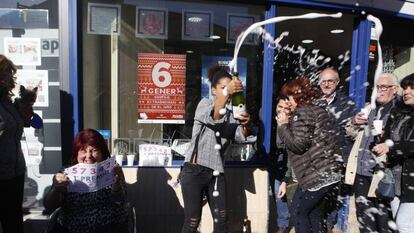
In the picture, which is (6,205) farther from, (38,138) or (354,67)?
(354,67)

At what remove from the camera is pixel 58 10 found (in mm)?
3744

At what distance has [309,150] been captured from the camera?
3.10m

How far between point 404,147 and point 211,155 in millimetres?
1537

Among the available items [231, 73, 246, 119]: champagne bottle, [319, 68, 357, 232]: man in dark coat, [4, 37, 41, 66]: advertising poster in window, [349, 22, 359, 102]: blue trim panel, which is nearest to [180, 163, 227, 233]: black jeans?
[231, 73, 246, 119]: champagne bottle

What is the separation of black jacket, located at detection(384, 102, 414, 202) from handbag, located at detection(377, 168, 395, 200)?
63 mm

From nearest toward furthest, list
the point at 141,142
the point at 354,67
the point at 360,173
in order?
the point at 360,173 < the point at 141,142 < the point at 354,67

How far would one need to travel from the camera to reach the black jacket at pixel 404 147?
2.94 metres

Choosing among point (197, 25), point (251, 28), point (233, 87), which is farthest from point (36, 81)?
point (251, 28)

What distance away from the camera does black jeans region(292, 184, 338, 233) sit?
316cm

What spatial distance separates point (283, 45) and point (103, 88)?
2.34m

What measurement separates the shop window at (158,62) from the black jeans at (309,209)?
1.11 meters

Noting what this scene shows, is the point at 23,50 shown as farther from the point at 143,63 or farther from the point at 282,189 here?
the point at 282,189

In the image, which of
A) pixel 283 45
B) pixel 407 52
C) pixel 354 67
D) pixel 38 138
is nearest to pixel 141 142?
pixel 38 138

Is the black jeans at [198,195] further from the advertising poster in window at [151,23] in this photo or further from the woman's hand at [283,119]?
the advertising poster in window at [151,23]
